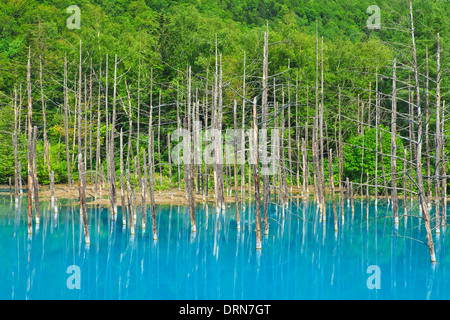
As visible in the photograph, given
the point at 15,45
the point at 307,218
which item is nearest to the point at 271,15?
the point at 15,45

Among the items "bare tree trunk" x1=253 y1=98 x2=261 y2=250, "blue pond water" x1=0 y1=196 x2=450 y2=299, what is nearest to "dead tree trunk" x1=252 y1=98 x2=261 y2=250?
"bare tree trunk" x1=253 y1=98 x2=261 y2=250

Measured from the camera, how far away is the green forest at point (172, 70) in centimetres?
3275

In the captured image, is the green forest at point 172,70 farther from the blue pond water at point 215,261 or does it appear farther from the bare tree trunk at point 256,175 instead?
the bare tree trunk at point 256,175

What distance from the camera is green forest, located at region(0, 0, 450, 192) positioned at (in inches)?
1289

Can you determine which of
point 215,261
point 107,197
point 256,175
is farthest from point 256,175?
point 107,197

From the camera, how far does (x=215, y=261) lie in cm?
1513

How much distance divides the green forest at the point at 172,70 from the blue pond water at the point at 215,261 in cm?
898

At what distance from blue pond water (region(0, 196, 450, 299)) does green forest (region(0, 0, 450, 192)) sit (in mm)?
8979

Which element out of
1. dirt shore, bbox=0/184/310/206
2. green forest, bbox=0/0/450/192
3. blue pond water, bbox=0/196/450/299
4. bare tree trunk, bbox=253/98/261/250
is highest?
green forest, bbox=0/0/450/192

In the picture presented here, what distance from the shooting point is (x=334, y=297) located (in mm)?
11352

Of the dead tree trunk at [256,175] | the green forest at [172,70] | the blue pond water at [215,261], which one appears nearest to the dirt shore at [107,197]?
the green forest at [172,70]

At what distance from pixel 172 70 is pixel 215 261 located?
30.3 metres

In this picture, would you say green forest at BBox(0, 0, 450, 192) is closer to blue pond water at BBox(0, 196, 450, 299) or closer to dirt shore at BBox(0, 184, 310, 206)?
dirt shore at BBox(0, 184, 310, 206)

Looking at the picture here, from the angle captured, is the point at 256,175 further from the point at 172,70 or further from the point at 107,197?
the point at 172,70
